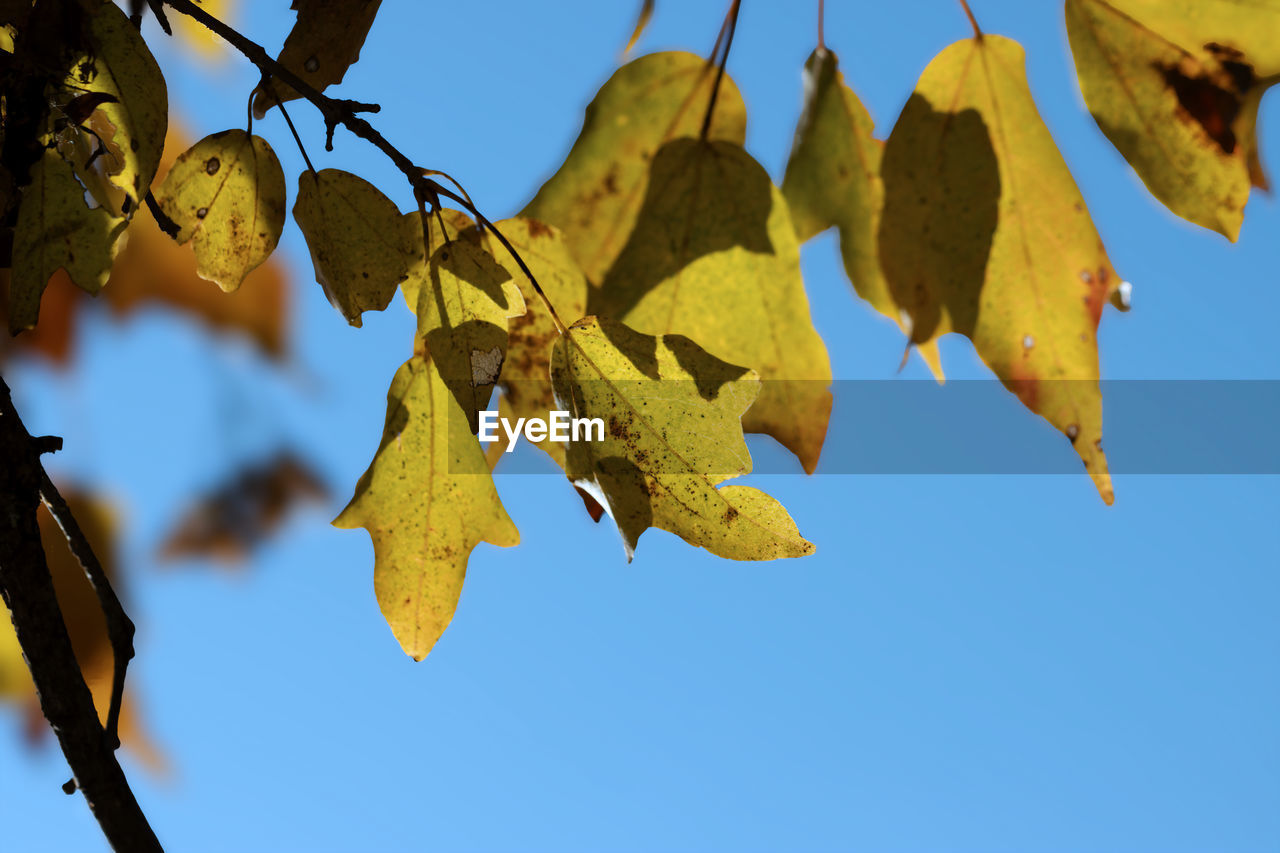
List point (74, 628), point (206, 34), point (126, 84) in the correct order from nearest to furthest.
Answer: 1. point (126, 84)
2. point (74, 628)
3. point (206, 34)

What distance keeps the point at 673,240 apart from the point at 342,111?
89 millimetres

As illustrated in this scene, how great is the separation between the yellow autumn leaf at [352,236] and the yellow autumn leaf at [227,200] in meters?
0.01

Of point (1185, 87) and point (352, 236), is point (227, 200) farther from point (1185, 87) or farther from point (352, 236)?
point (1185, 87)

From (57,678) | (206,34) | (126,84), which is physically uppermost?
(206,34)

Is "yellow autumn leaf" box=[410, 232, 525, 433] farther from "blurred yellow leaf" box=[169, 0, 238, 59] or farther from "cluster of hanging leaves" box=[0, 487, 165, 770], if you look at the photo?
"blurred yellow leaf" box=[169, 0, 238, 59]

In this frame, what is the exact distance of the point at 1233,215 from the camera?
0.22 m

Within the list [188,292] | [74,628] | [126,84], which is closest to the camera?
[126,84]

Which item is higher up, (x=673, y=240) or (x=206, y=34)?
(x=206, y=34)

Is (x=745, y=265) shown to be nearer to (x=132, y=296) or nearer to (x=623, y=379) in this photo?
(x=623, y=379)

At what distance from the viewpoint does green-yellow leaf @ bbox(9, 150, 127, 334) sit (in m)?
0.21

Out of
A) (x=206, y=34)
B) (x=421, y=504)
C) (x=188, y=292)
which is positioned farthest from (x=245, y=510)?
(x=421, y=504)

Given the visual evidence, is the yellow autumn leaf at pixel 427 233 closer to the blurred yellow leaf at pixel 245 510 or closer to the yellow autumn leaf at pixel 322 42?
the yellow autumn leaf at pixel 322 42

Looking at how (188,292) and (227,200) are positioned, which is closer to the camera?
(227,200)

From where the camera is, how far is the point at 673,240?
26cm
